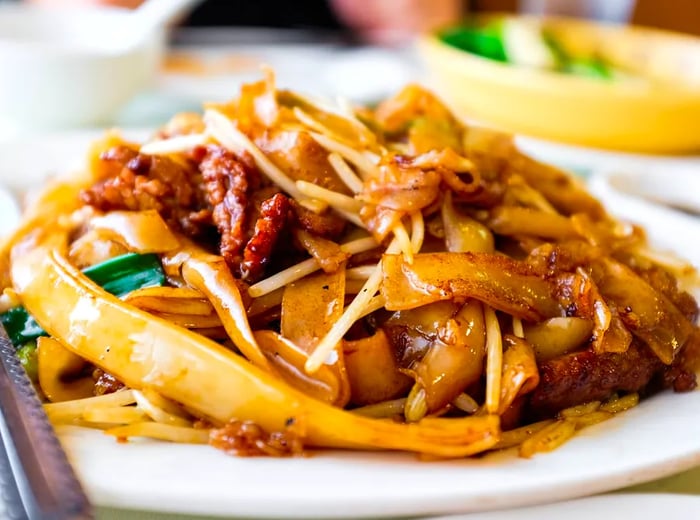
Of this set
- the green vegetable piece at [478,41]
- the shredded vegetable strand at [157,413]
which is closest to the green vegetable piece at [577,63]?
the green vegetable piece at [478,41]

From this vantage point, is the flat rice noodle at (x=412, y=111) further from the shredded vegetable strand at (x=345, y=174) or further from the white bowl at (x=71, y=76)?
the white bowl at (x=71, y=76)

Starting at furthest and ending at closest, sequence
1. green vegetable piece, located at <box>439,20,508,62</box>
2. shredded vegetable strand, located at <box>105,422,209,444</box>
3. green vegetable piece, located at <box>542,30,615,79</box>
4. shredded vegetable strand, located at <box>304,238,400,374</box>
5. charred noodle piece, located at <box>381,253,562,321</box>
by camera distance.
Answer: green vegetable piece, located at <box>439,20,508,62</box> < green vegetable piece, located at <box>542,30,615,79</box> < charred noodle piece, located at <box>381,253,562,321</box> < shredded vegetable strand, located at <box>304,238,400,374</box> < shredded vegetable strand, located at <box>105,422,209,444</box>

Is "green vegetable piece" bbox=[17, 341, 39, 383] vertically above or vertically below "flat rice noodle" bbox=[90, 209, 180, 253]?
below

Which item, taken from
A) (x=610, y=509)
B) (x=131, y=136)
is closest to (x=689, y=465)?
(x=610, y=509)

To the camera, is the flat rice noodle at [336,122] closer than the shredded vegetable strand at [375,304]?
No

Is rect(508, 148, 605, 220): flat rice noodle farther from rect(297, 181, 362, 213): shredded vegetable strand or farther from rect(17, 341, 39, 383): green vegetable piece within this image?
rect(17, 341, 39, 383): green vegetable piece

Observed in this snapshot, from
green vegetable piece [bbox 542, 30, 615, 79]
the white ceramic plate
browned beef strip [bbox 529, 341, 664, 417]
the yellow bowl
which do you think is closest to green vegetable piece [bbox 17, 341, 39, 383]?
the white ceramic plate

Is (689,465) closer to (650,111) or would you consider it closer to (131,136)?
(131,136)

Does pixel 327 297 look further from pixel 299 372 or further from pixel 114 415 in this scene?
pixel 114 415
